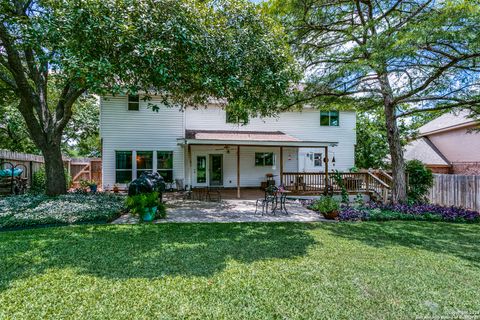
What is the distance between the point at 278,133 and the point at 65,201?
38.1 feet

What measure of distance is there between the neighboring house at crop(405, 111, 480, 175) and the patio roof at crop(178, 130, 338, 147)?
10081 mm

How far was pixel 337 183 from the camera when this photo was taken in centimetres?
1235

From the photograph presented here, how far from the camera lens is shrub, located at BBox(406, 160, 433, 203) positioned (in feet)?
35.9

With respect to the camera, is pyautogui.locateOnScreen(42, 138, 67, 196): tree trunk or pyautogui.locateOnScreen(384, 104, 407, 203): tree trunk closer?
Result: pyautogui.locateOnScreen(42, 138, 67, 196): tree trunk

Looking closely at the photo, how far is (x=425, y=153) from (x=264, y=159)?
41.1 feet

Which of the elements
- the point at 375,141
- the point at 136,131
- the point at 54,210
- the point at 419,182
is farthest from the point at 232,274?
the point at 375,141

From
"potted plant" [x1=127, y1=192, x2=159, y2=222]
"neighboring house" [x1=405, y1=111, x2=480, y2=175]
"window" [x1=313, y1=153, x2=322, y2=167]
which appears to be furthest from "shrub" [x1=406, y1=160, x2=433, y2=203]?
"potted plant" [x1=127, y1=192, x2=159, y2=222]

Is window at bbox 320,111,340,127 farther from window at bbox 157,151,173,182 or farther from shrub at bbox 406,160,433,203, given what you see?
window at bbox 157,151,173,182

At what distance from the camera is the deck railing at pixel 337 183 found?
485 inches

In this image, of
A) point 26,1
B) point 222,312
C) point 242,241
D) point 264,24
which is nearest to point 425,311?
point 222,312

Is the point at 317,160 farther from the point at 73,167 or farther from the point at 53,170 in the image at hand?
the point at 73,167

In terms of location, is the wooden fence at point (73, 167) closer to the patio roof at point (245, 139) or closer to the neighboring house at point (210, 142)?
the neighboring house at point (210, 142)

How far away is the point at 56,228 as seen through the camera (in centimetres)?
646

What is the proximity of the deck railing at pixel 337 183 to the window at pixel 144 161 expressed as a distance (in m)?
7.58
